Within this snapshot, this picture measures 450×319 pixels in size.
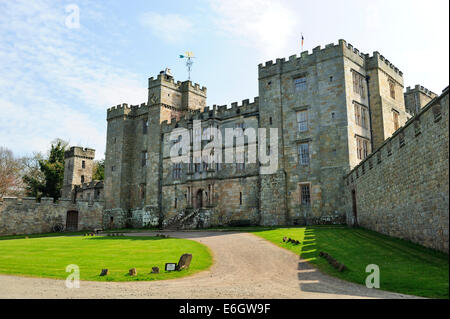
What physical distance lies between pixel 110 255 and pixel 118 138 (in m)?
32.7

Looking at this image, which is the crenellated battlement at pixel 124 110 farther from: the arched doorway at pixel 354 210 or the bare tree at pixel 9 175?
the arched doorway at pixel 354 210

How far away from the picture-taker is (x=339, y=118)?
3144 cm

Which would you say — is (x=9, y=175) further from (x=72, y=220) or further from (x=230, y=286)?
(x=230, y=286)

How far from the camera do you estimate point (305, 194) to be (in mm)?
32562

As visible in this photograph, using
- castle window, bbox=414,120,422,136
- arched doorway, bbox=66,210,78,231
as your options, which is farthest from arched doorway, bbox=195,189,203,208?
castle window, bbox=414,120,422,136

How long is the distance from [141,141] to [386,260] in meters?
38.6

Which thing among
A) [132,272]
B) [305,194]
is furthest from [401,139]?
[305,194]

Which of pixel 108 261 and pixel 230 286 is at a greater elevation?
pixel 108 261

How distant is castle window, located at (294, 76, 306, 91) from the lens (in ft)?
113

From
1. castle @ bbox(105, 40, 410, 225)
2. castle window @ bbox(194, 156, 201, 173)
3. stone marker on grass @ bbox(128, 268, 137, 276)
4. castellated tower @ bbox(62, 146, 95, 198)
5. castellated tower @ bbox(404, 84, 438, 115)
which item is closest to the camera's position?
stone marker on grass @ bbox(128, 268, 137, 276)

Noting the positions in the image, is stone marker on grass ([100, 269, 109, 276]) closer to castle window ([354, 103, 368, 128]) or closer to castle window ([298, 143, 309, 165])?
castle window ([298, 143, 309, 165])

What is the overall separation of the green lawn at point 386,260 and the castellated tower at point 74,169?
46.1 m

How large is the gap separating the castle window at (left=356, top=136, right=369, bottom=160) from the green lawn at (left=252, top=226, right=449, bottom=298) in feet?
39.7

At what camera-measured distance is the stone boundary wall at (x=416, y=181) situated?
12.1m
